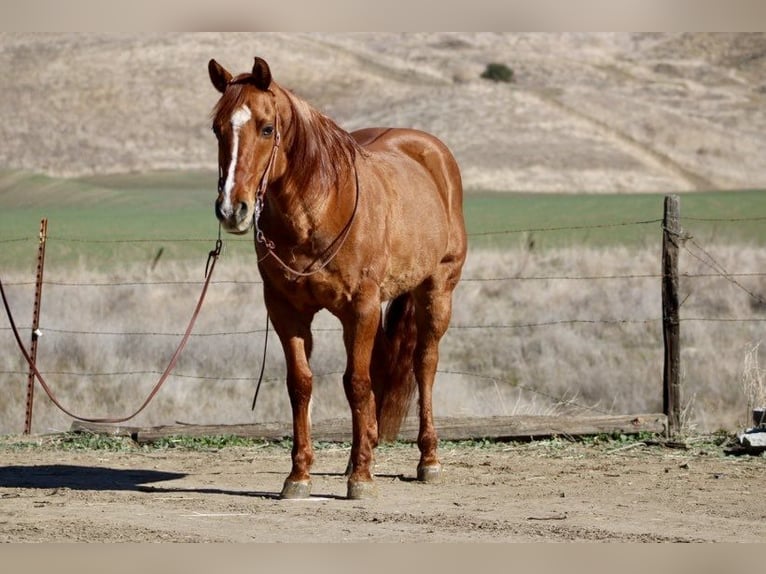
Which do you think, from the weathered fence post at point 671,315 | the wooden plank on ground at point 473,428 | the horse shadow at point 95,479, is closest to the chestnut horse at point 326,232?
the horse shadow at point 95,479

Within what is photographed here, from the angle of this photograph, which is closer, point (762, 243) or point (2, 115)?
point (762, 243)

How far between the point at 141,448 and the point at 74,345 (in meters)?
4.42

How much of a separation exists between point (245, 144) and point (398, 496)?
236 cm

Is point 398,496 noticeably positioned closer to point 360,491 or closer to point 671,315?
point 360,491

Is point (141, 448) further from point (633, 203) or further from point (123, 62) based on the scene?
point (123, 62)

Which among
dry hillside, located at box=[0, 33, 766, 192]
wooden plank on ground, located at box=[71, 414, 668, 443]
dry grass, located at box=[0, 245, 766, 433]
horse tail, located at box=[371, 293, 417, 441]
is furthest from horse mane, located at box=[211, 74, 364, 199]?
dry hillside, located at box=[0, 33, 766, 192]

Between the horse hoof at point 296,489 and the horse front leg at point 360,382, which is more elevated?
the horse front leg at point 360,382

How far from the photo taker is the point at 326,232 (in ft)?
23.3

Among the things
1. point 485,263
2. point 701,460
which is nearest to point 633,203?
point 485,263

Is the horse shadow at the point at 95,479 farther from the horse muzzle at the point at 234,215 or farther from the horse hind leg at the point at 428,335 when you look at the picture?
the horse muzzle at the point at 234,215

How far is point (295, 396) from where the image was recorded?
24.5ft

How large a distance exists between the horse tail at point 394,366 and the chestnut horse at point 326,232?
0.15 meters

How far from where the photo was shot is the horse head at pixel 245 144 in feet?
20.9

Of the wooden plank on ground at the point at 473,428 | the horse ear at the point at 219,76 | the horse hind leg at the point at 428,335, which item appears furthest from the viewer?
the wooden plank on ground at the point at 473,428
